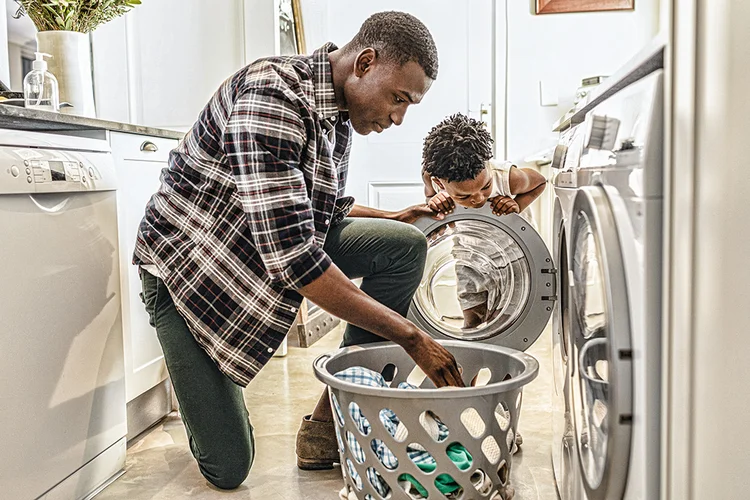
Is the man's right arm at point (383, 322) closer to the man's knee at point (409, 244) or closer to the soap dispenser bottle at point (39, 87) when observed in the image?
the man's knee at point (409, 244)

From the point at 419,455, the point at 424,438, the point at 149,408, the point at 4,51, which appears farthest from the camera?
the point at 4,51

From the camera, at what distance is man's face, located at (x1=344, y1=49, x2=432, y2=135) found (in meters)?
1.48

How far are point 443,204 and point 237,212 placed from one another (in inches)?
25.6

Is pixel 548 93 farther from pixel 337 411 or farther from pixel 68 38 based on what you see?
pixel 337 411

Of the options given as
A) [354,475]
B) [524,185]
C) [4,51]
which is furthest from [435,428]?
[4,51]


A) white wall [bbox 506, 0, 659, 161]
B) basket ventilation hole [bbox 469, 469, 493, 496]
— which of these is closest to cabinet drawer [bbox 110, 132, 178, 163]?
basket ventilation hole [bbox 469, 469, 493, 496]

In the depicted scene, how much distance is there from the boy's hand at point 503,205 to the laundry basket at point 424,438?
57 centimetres

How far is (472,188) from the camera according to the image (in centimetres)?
199

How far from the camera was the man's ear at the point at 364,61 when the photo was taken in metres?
1.50

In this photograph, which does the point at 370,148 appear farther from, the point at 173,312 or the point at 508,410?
the point at 508,410

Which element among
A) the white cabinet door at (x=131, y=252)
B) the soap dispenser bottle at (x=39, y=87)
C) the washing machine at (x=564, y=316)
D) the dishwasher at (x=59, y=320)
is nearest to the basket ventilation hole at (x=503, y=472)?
the washing machine at (x=564, y=316)

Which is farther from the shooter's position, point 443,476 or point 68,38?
point 68,38

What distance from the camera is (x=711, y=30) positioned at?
691mm

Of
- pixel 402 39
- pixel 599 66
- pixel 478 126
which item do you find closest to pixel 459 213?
pixel 478 126
